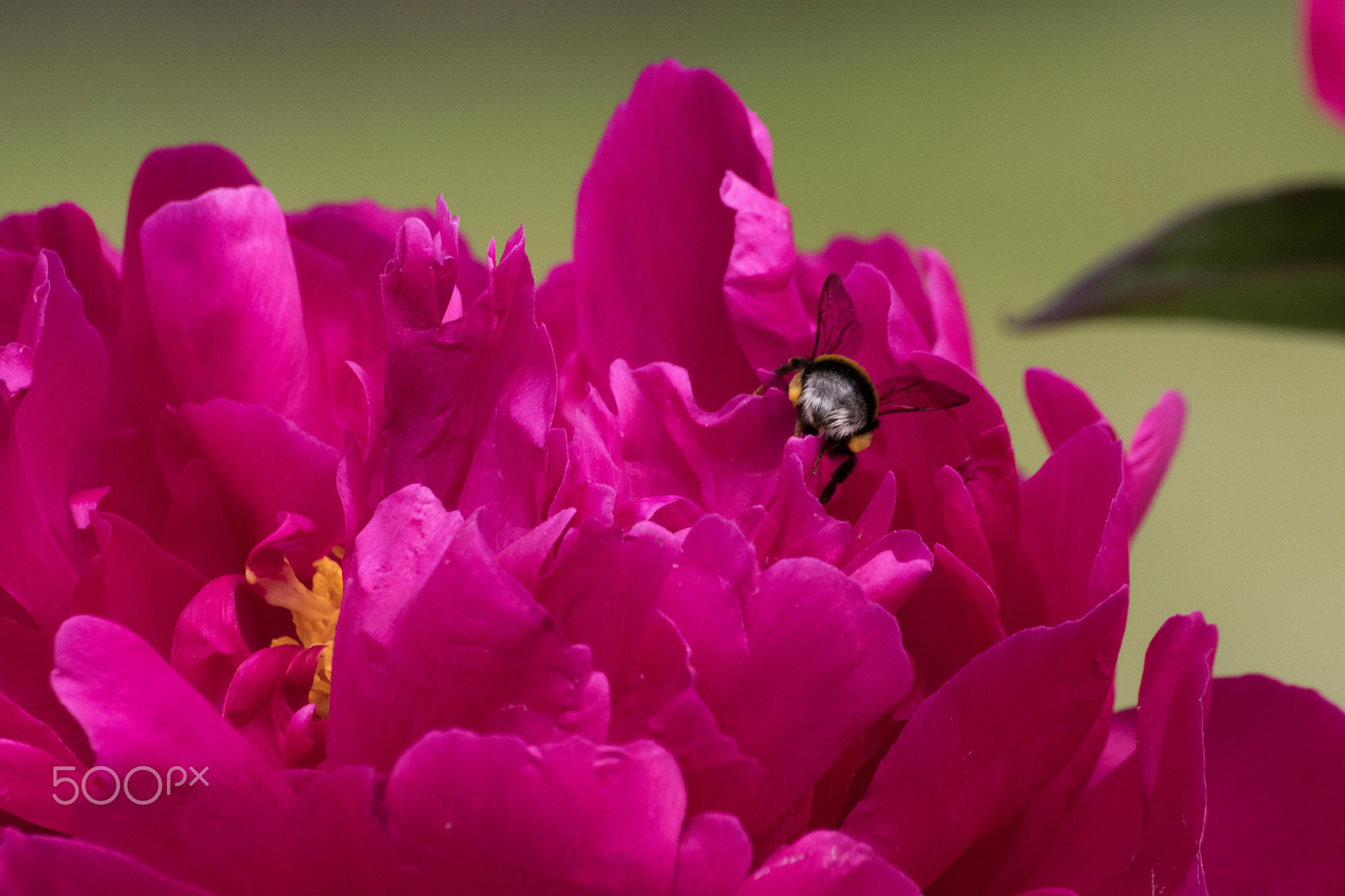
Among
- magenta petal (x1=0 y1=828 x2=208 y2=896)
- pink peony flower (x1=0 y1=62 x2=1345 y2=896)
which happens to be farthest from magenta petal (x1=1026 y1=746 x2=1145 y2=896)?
magenta petal (x1=0 y1=828 x2=208 y2=896)

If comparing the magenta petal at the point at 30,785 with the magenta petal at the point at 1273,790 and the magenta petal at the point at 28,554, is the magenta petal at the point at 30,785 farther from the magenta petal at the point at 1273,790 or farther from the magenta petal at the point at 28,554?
the magenta petal at the point at 1273,790

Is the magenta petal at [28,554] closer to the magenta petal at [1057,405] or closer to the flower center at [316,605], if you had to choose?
the flower center at [316,605]

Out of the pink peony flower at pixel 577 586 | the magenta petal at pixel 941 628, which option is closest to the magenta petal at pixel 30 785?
the pink peony flower at pixel 577 586

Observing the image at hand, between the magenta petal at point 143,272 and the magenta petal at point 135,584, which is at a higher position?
the magenta petal at point 143,272

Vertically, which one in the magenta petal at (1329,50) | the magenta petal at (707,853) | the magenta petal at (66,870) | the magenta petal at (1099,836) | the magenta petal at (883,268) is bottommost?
the magenta petal at (1099,836)

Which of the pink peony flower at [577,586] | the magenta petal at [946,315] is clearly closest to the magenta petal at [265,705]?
the pink peony flower at [577,586]

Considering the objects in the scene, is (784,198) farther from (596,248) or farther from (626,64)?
(596,248)
